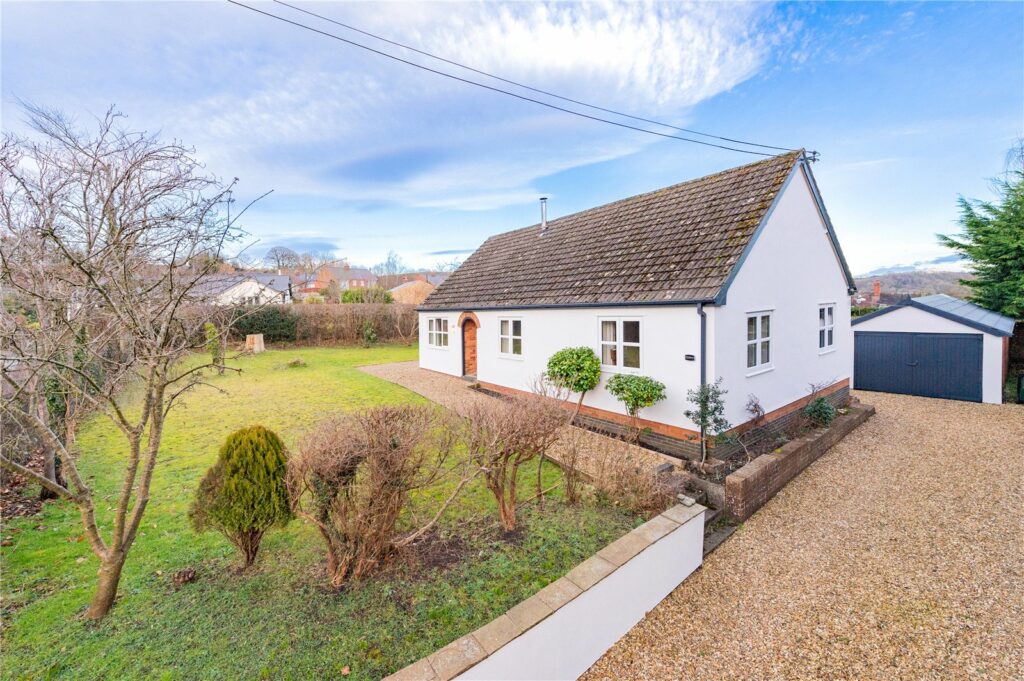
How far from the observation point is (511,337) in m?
13.3

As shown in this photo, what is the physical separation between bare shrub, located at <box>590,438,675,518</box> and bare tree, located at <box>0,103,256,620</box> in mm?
4879

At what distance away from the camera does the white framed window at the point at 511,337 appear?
1302 centimetres

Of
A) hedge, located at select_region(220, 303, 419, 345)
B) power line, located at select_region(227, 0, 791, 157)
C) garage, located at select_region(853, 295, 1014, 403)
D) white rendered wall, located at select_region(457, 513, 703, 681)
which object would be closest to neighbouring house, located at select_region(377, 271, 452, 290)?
hedge, located at select_region(220, 303, 419, 345)

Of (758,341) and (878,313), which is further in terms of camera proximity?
(878,313)

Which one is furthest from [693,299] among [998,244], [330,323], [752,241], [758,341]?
[330,323]

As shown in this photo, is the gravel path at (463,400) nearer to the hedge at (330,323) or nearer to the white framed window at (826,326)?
the white framed window at (826,326)

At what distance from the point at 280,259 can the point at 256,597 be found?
3457mm

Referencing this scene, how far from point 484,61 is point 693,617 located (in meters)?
11.5

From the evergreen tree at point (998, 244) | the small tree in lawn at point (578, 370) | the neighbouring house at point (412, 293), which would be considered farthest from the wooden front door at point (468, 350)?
the neighbouring house at point (412, 293)

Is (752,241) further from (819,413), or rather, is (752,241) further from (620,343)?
(819,413)

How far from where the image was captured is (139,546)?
495 cm

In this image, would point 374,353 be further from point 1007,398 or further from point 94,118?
point 1007,398

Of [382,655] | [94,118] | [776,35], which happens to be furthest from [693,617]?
[776,35]

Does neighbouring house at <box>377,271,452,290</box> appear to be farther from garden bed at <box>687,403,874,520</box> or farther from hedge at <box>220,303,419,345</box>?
garden bed at <box>687,403,874,520</box>
